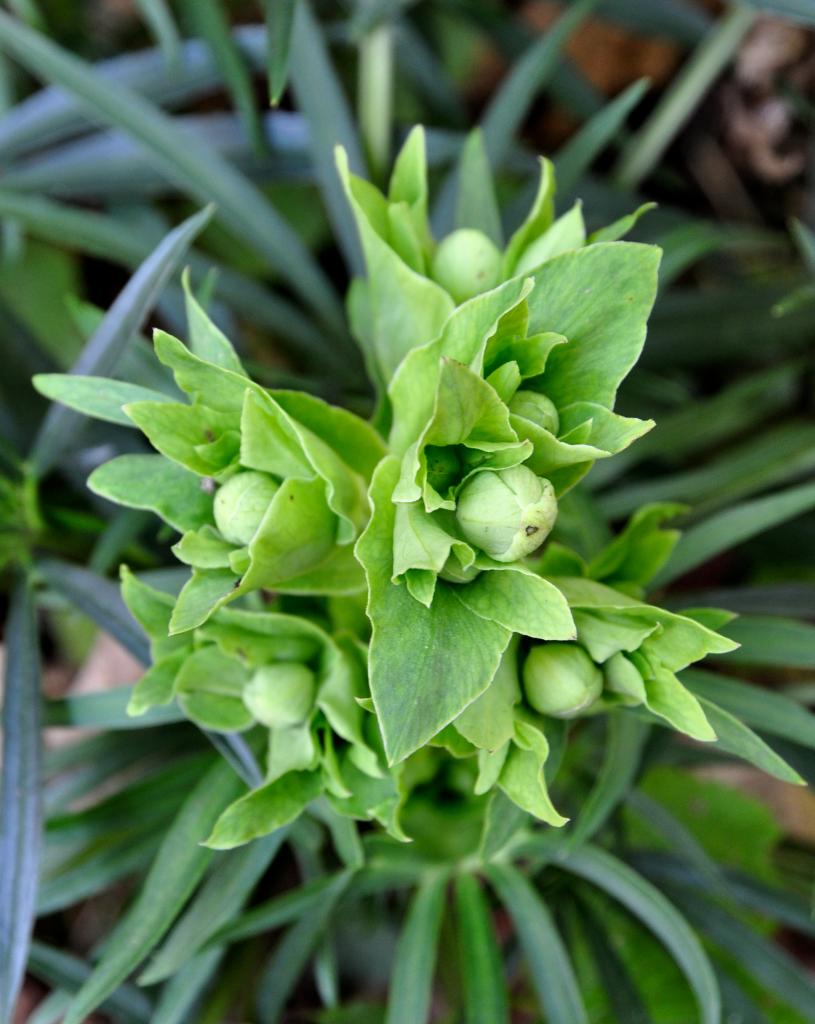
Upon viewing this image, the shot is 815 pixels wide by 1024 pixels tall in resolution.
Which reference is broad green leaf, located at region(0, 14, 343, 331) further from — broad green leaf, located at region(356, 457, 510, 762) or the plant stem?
broad green leaf, located at region(356, 457, 510, 762)

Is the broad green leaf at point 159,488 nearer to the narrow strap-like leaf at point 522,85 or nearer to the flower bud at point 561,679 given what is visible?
the flower bud at point 561,679

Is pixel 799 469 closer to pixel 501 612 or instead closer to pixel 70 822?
pixel 501 612

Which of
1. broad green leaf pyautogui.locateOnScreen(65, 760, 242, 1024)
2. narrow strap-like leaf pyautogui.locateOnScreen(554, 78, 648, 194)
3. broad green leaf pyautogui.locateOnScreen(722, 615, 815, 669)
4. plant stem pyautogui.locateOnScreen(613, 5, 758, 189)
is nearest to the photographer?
broad green leaf pyautogui.locateOnScreen(65, 760, 242, 1024)

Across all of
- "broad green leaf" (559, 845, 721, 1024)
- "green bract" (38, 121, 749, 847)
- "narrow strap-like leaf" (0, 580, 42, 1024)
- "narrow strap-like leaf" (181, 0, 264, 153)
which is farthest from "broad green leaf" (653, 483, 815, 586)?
"narrow strap-like leaf" (181, 0, 264, 153)

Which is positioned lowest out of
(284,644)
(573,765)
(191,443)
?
(573,765)

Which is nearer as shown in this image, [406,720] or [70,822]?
[406,720]

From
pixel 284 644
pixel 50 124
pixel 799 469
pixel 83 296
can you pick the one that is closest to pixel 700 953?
pixel 284 644

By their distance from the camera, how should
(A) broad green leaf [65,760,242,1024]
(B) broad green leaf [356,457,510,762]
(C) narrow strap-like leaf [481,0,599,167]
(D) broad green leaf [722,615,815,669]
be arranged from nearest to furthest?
(B) broad green leaf [356,457,510,762] < (A) broad green leaf [65,760,242,1024] < (D) broad green leaf [722,615,815,669] < (C) narrow strap-like leaf [481,0,599,167]

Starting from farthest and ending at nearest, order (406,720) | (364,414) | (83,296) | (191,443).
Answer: (83,296) → (364,414) → (191,443) → (406,720)
